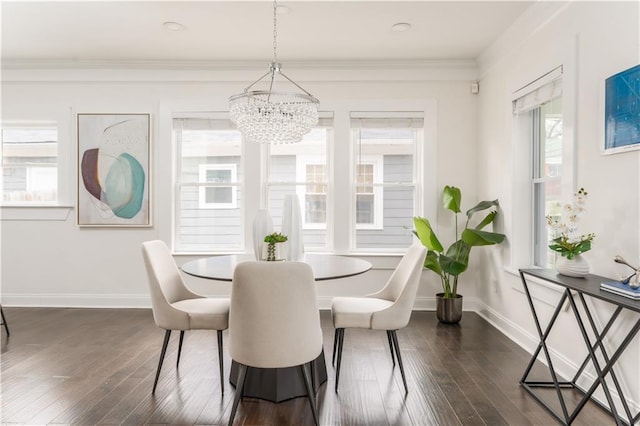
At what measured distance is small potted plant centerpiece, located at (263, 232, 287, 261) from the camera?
258cm

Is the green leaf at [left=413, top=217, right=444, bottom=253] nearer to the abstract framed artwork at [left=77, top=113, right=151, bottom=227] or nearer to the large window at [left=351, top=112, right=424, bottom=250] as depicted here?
the large window at [left=351, top=112, right=424, bottom=250]

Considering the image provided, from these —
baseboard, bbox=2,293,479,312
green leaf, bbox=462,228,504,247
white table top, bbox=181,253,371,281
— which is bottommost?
baseboard, bbox=2,293,479,312

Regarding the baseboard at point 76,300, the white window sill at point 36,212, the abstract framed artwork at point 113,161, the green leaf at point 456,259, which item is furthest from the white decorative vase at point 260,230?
the white window sill at point 36,212

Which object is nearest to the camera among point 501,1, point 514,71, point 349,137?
point 501,1

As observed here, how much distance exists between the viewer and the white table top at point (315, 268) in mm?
2322

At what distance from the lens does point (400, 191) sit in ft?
15.0

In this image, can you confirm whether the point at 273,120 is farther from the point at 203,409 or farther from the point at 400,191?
the point at 400,191

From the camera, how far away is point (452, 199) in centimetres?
414

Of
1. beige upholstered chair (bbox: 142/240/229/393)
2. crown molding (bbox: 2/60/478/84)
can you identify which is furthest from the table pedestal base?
crown molding (bbox: 2/60/478/84)

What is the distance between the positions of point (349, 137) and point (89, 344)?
3178 millimetres

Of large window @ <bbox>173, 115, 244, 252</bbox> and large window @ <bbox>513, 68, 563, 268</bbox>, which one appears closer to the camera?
large window @ <bbox>513, 68, 563, 268</bbox>

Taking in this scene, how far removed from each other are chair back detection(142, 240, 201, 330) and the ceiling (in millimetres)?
1978

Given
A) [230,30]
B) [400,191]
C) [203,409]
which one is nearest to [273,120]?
[230,30]

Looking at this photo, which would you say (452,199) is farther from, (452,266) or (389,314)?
(389,314)
